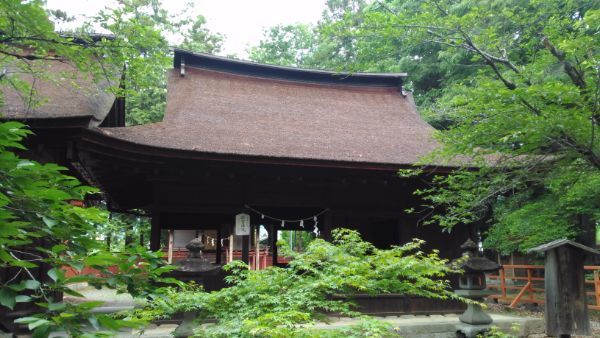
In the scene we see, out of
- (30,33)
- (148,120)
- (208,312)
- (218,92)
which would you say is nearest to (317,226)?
(218,92)

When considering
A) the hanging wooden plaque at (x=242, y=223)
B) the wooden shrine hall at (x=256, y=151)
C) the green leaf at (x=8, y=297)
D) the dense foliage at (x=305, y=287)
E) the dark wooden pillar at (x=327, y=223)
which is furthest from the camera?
the dark wooden pillar at (x=327, y=223)

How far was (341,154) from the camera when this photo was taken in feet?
25.6

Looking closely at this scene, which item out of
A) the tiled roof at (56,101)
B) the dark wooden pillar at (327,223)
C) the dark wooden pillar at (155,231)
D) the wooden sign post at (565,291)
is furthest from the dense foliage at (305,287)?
the dark wooden pillar at (327,223)

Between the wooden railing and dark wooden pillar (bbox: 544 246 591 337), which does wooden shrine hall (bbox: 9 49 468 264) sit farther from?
dark wooden pillar (bbox: 544 246 591 337)

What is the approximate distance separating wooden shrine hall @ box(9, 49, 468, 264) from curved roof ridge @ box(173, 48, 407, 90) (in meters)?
0.04

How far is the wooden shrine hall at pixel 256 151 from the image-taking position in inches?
265

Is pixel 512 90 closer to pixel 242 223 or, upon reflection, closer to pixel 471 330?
pixel 471 330

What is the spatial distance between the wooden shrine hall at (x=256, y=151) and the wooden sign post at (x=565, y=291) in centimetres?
267

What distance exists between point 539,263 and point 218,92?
10.3 m

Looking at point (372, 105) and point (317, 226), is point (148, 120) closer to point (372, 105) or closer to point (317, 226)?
point (372, 105)

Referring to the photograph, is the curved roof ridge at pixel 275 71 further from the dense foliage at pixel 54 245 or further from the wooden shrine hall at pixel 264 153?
the dense foliage at pixel 54 245

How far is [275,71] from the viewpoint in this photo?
11.6 meters

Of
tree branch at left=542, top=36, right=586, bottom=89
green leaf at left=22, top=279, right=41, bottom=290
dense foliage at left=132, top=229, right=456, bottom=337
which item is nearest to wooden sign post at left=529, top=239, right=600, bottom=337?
tree branch at left=542, top=36, right=586, bottom=89

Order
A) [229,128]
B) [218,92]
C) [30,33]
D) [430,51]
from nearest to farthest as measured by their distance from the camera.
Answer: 1. [30,33]
2. [229,128]
3. [218,92]
4. [430,51]
